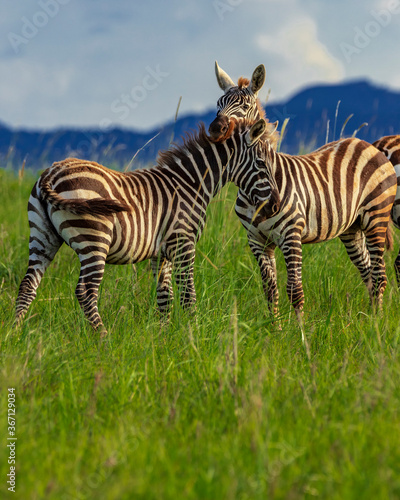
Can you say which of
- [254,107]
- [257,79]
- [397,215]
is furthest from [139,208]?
[397,215]

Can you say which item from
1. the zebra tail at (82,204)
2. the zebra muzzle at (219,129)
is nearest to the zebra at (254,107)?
the zebra muzzle at (219,129)

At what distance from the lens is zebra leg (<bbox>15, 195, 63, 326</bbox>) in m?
4.55

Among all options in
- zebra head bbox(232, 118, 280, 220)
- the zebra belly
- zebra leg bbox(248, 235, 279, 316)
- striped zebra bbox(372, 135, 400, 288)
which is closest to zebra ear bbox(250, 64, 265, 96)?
striped zebra bbox(372, 135, 400, 288)

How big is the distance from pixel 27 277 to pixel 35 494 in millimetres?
2798

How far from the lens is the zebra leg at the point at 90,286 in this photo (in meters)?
4.33

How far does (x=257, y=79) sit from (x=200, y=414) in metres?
4.64

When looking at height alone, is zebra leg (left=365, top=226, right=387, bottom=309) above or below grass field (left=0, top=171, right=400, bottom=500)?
above

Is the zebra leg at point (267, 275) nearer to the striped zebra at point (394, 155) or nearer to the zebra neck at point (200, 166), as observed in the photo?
Result: the zebra neck at point (200, 166)

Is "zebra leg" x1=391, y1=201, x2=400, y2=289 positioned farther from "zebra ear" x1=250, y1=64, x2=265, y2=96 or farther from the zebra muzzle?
the zebra muzzle

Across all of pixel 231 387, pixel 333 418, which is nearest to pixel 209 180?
pixel 231 387

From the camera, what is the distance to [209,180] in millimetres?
5090

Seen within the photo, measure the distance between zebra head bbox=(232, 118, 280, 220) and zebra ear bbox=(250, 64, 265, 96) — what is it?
5.47 feet

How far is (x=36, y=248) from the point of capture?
183 inches

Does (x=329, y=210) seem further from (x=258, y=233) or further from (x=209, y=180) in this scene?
(x=209, y=180)
